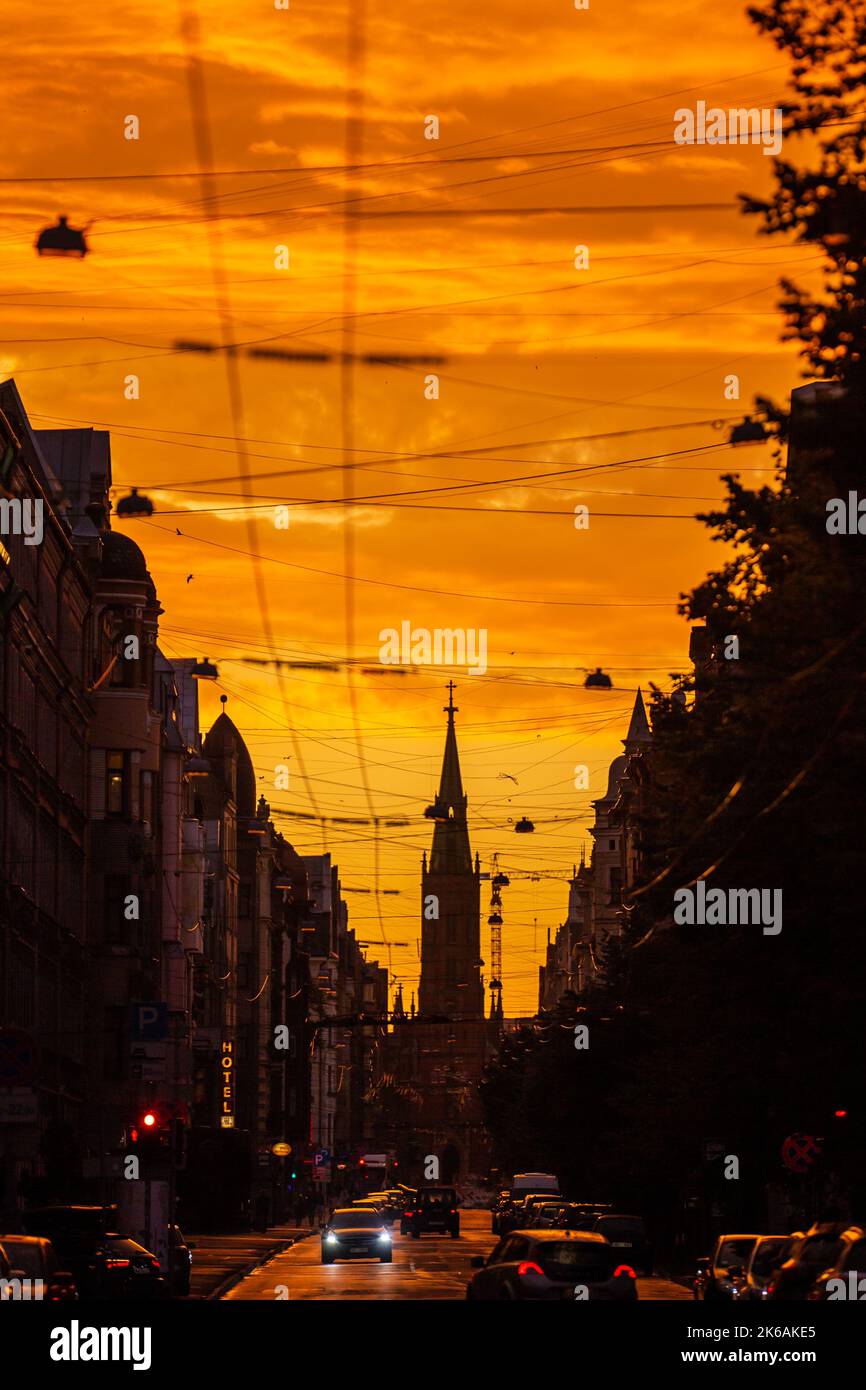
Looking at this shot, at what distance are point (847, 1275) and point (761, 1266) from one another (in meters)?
4.42

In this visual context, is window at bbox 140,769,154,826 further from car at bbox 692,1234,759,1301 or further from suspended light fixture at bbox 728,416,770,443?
suspended light fixture at bbox 728,416,770,443

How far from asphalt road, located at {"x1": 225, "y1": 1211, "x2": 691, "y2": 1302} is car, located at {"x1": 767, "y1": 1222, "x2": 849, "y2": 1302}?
30.7 ft

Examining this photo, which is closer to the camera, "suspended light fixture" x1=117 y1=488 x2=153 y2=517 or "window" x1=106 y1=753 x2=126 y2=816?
"suspended light fixture" x1=117 y1=488 x2=153 y2=517

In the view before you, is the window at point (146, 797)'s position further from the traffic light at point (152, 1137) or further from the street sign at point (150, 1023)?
the traffic light at point (152, 1137)

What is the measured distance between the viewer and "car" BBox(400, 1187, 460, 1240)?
108m

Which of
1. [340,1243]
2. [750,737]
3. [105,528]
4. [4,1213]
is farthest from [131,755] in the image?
[750,737]

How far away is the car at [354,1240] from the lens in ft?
225

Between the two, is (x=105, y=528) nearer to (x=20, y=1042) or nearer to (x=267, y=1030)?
(x=20, y=1042)

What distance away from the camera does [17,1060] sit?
3634cm

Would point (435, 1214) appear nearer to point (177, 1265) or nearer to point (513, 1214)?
point (513, 1214)

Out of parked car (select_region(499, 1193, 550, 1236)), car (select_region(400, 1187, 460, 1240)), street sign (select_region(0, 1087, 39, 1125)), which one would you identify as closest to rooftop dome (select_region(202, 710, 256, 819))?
car (select_region(400, 1187, 460, 1240))
